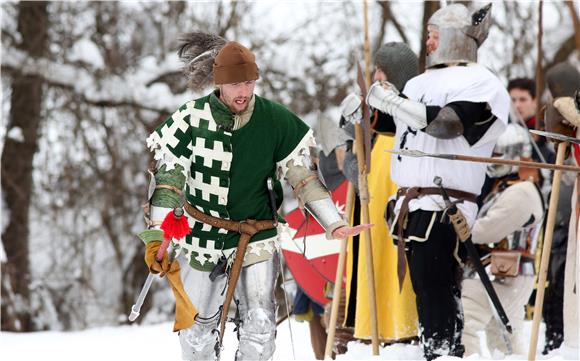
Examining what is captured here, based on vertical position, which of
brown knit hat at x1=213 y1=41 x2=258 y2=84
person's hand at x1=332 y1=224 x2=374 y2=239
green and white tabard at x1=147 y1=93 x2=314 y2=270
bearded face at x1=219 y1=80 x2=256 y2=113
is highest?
brown knit hat at x1=213 y1=41 x2=258 y2=84

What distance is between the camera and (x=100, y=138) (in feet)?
43.9

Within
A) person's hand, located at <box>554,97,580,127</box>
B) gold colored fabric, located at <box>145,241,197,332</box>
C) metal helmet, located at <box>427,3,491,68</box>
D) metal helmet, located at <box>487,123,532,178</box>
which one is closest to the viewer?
gold colored fabric, located at <box>145,241,197,332</box>

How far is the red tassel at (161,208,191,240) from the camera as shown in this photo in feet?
13.9

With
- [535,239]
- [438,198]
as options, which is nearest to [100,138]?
[535,239]

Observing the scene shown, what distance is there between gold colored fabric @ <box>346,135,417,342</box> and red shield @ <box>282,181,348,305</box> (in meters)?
0.34

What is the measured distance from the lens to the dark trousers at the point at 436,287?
5215 millimetres

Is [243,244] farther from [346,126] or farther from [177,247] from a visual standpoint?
[346,126]

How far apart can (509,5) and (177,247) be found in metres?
9.21

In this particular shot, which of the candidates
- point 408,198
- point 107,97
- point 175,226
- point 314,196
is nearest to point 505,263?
point 408,198

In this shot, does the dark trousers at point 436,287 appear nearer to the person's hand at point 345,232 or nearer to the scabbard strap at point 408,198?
the scabbard strap at point 408,198

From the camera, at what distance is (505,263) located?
6301 mm

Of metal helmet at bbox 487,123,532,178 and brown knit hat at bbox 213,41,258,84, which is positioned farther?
metal helmet at bbox 487,123,532,178

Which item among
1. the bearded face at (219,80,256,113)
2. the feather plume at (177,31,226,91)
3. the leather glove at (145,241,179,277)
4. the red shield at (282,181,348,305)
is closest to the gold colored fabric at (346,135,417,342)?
the red shield at (282,181,348,305)

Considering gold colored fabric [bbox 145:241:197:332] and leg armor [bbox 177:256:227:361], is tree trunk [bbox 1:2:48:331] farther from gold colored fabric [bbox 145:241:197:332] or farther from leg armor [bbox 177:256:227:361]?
gold colored fabric [bbox 145:241:197:332]
